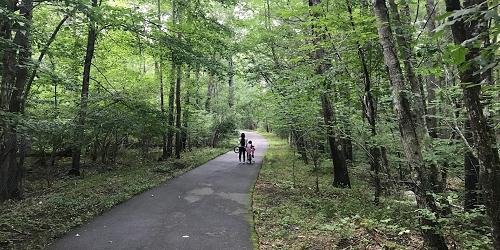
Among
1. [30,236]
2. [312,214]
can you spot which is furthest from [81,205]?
[312,214]

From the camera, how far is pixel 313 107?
37.5 ft

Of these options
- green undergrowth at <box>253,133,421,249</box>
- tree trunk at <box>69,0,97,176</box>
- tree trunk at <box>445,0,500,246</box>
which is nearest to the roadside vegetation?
green undergrowth at <box>253,133,421,249</box>

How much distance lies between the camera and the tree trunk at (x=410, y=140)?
4.72 meters

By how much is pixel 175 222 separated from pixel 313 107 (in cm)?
586

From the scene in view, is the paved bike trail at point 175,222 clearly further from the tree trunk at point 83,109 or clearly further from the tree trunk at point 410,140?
the tree trunk at point 83,109

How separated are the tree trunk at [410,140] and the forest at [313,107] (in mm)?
19

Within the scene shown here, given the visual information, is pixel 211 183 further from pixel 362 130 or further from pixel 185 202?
pixel 362 130

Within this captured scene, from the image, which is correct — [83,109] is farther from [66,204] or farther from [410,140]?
[410,140]

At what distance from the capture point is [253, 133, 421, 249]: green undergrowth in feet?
19.7

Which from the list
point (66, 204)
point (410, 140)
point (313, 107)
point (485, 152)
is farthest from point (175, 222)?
point (485, 152)

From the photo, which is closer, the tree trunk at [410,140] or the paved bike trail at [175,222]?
the tree trunk at [410,140]

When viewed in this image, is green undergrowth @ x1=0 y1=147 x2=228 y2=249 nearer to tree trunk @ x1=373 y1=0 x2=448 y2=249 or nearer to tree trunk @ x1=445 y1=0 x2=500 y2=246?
tree trunk @ x1=373 y1=0 x2=448 y2=249

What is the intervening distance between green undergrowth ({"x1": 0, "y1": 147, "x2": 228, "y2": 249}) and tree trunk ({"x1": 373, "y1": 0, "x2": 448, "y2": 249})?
6.52 metres

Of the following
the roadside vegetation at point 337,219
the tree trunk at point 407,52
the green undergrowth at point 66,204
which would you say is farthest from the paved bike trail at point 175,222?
the tree trunk at point 407,52
